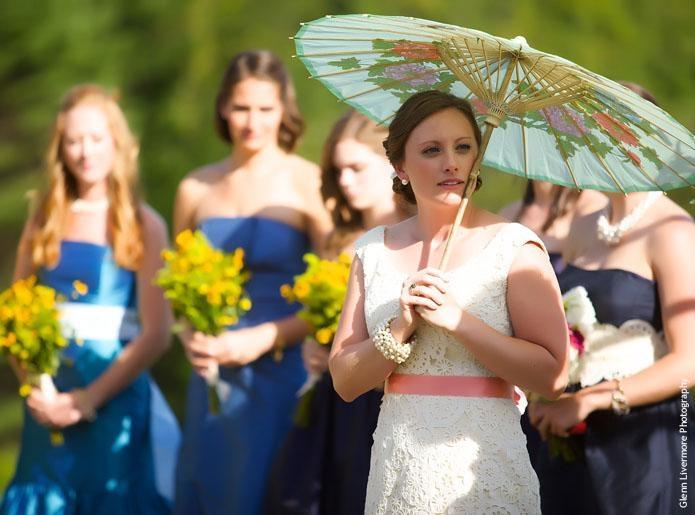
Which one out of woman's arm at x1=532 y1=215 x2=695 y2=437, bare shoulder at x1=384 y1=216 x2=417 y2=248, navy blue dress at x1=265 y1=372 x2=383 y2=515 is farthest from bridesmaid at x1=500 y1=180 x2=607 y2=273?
bare shoulder at x1=384 y1=216 x2=417 y2=248

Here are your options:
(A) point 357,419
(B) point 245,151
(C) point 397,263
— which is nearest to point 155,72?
(B) point 245,151

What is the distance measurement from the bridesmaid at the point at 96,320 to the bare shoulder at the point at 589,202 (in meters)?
2.14

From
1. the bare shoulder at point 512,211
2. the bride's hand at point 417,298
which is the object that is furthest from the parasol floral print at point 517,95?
the bare shoulder at point 512,211

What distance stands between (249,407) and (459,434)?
8.74ft

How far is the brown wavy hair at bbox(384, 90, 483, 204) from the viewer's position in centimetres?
369

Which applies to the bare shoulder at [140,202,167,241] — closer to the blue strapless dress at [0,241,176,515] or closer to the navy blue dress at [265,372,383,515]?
the blue strapless dress at [0,241,176,515]

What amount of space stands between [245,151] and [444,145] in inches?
109

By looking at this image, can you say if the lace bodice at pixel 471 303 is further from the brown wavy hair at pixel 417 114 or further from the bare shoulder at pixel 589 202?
the bare shoulder at pixel 589 202

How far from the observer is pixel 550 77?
12.1 ft

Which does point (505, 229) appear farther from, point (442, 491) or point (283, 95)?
point (283, 95)

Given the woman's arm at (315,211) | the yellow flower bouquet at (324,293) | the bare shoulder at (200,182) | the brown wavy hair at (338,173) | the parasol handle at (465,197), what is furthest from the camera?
the bare shoulder at (200,182)

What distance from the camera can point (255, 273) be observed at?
624 cm

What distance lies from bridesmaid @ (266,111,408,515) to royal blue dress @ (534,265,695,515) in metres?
1.02

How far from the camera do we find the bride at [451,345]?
3549mm
